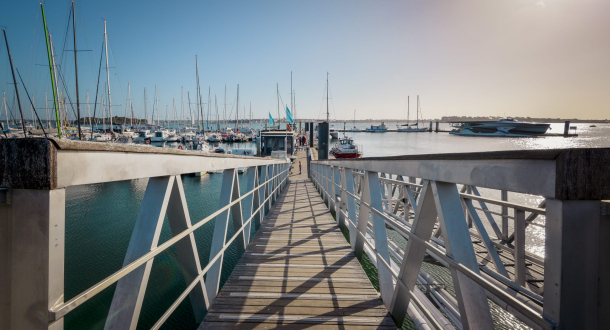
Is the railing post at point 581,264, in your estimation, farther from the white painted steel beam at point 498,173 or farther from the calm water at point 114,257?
the calm water at point 114,257

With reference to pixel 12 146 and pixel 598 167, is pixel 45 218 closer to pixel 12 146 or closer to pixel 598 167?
pixel 12 146

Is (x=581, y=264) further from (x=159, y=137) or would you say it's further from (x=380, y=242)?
(x=159, y=137)

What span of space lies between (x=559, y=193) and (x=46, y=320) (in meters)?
1.50

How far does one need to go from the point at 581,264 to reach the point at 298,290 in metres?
2.29

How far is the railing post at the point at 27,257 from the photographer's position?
0.83 metres

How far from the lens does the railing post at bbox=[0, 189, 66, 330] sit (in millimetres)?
829

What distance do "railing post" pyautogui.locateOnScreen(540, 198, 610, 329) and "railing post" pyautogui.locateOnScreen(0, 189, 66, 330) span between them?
1446 millimetres

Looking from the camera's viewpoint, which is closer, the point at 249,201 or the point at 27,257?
the point at 27,257

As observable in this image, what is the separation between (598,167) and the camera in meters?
0.80

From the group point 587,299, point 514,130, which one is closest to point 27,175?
point 587,299

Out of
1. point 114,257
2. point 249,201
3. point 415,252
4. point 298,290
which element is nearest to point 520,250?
point 415,252

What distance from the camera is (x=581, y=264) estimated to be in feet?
2.69

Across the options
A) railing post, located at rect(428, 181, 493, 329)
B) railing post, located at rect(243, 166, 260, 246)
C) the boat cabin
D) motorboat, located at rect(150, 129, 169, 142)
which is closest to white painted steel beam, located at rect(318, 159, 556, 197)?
railing post, located at rect(428, 181, 493, 329)

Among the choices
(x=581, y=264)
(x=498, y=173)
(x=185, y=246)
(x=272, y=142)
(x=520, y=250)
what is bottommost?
(x=520, y=250)
